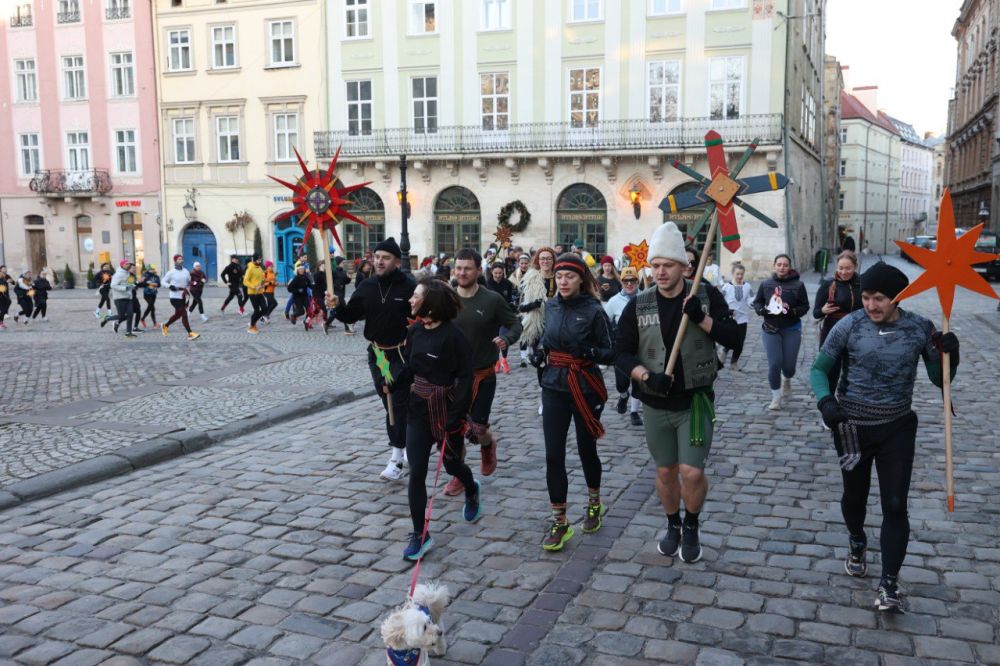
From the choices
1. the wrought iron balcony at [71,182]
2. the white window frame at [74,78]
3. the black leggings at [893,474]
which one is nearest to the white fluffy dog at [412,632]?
the black leggings at [893,474]

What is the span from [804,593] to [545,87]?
2758cm

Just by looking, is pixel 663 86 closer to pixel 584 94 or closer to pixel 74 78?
pixel 584 94

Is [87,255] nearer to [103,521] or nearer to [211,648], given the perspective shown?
[103,521]

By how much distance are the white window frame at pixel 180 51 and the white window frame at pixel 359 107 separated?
7.14m

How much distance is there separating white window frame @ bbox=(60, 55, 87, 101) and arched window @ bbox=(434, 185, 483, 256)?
17.0 meters

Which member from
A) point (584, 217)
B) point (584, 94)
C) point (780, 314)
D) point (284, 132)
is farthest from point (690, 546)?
point (284, 132)

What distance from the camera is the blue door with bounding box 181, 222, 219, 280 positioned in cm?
3488

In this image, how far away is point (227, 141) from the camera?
111 ft

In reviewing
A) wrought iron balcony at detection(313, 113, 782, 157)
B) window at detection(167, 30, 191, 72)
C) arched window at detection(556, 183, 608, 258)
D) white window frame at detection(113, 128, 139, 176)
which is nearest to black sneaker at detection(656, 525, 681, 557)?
wrought iron balcony at detection(313, 113, 782, 157)

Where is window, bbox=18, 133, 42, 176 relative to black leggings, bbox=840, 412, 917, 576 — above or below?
above

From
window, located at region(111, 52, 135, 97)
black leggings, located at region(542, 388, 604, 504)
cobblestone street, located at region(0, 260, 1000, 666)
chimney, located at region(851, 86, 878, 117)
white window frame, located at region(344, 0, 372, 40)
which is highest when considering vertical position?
chimney, located at region(851, 86, 878, 117)

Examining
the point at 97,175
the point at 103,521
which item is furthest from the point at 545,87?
the point at 103,521

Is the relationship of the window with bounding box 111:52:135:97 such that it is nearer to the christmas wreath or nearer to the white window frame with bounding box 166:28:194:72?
the white window frame with bounding box 166:28:194:72

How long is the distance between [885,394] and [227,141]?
110 feet
